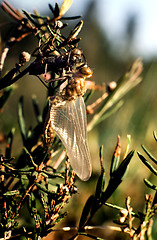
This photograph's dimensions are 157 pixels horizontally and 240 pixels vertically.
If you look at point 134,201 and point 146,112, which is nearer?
point 134,201

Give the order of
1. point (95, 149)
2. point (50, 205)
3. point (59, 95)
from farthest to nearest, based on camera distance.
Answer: point (95, 149), point (59, 95), point (50, 205)

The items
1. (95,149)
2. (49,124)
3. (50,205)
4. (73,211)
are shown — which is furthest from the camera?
(95,149)

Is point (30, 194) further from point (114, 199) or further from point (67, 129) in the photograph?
point (114, 199)

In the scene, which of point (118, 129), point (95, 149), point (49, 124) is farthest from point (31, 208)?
point (118, 129)

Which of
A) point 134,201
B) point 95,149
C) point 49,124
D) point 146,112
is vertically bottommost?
point 134,201
